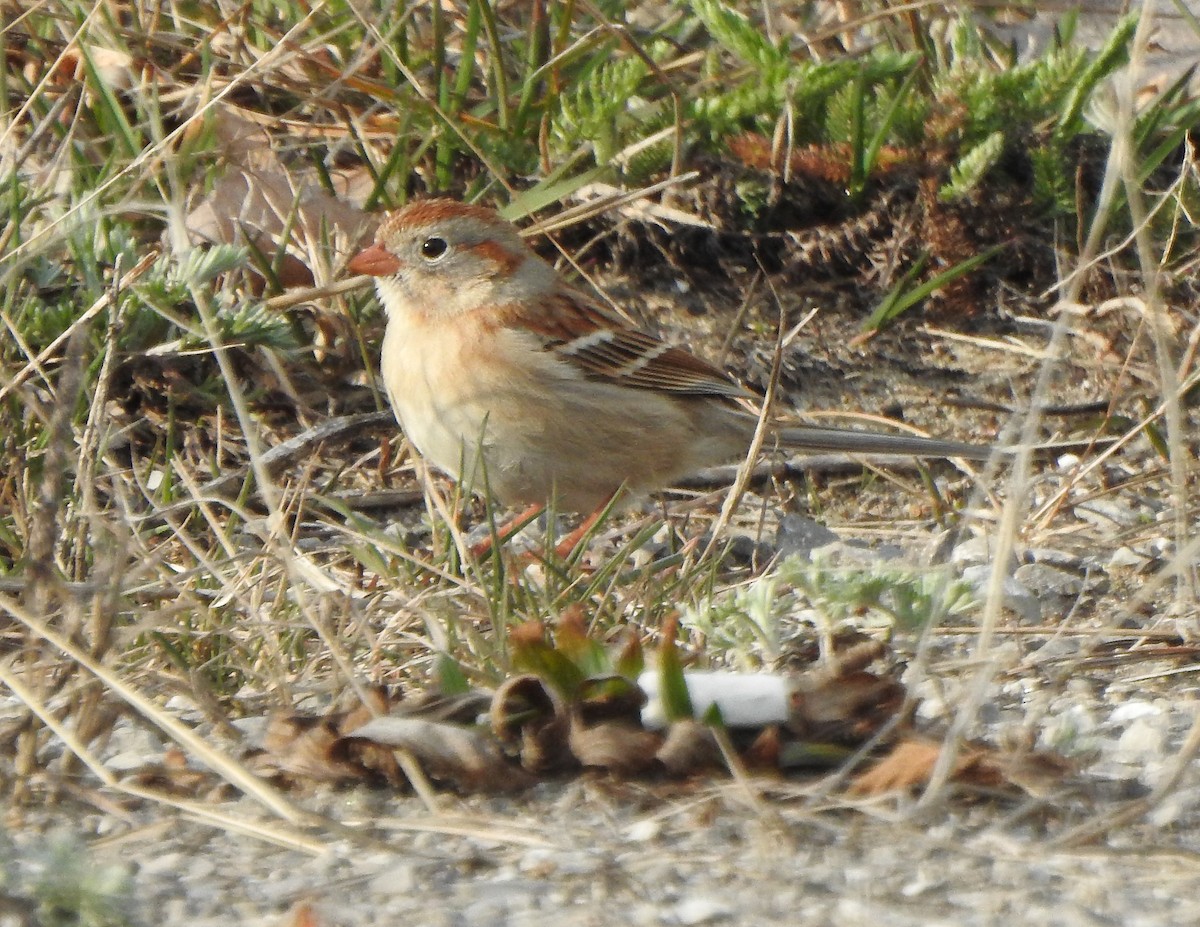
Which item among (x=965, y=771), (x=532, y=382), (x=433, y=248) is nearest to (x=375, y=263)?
(x=433, y=248)

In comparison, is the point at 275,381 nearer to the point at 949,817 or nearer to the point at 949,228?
the point at 949,228

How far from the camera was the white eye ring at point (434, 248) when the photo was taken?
445 cm

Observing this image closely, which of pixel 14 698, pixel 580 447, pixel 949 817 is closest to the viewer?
pixel 949 817

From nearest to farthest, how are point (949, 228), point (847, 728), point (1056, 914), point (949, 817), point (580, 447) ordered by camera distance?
point (1056, 914)
point (949, 817)
point (847, 728)
point (580, 447)
point (949, 228)

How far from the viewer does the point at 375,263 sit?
4.39 m

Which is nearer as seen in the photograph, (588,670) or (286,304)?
(588,670)

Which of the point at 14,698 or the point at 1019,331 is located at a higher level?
the point at 14,698

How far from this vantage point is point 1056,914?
6.39 feet

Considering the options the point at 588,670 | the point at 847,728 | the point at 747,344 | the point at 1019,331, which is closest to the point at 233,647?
the point at 588,670

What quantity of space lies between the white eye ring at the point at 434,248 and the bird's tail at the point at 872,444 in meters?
0.99

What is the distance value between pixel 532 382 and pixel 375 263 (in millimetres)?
519

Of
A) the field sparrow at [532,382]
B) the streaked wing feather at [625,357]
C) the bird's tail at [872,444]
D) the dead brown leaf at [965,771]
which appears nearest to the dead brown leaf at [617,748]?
the dead brown leaf at [965,771]

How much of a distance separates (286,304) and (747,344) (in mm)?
1317

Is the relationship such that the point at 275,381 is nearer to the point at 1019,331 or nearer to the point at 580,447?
the point at 580,447
